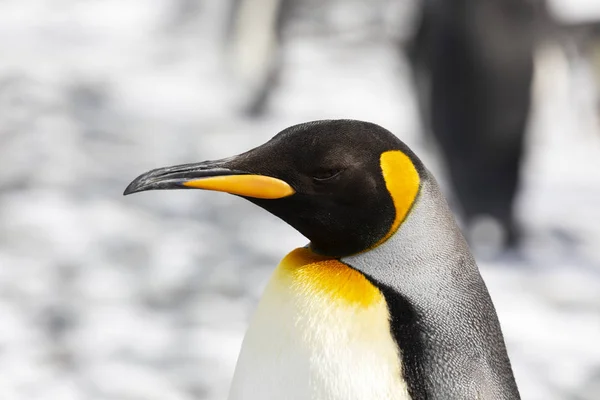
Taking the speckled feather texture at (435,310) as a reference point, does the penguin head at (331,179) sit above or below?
above

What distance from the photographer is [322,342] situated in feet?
4.08

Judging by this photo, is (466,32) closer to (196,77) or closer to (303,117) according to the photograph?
(303,117)

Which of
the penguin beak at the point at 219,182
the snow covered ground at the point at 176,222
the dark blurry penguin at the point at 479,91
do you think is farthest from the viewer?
the dark blurry penguin at the point at 479,91

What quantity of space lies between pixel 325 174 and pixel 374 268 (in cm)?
14

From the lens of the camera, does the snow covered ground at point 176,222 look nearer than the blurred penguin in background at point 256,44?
Yes

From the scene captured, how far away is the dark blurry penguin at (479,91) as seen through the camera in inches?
157

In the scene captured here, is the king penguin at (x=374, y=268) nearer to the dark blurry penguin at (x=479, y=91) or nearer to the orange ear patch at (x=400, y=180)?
the orange ear patch at (x=400, y=180)

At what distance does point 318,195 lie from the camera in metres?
1.20

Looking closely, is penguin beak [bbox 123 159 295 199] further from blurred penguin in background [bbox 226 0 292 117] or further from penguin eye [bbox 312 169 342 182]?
blurred penguin in background [bbox 226 0 292 117]

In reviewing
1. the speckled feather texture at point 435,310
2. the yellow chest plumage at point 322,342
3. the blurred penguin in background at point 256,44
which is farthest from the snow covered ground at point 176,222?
the speckled feather texture at point 435,310

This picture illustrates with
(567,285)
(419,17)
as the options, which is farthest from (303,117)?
(567,285)

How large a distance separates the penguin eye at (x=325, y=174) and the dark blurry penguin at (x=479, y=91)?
9.65 feet

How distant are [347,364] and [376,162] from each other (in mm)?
275

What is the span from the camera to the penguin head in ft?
3.91
